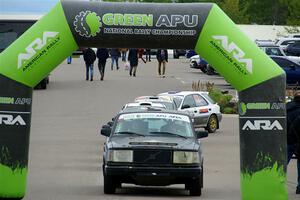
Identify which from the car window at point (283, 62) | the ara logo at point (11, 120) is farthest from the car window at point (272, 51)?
the ara logo at point (11, 120)

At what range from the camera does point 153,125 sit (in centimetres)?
1806

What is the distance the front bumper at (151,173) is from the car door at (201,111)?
486 inches

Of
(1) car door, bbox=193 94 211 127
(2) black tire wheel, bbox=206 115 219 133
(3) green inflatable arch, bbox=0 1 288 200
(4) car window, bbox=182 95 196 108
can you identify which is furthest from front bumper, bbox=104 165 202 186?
(2) black tire wheel, bbox=206 115 219 133

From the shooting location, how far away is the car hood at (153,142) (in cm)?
1711

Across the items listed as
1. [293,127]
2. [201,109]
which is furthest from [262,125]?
[201,109]

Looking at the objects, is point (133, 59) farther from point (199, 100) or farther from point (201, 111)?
point (201, 111)

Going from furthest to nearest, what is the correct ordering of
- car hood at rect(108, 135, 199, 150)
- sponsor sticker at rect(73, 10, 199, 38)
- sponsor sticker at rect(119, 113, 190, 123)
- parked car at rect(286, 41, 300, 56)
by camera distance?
parked car at rect(286, 41, 300, 56), sponsor sticker at rect(119, 113, 190, 123), car hood at rect(108, 135, 199, 150), sponsor sticker at rect(73, 10, 199, 38)

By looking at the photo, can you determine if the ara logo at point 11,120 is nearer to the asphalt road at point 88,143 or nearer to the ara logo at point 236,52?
the asphalt road at point 88,143

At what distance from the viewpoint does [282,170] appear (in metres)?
16.1

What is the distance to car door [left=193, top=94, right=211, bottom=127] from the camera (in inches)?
1166

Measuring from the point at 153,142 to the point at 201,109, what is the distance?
12.6 m

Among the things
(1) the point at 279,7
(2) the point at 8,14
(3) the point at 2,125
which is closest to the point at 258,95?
(3) the point at 2,125

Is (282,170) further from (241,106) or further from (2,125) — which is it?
(2,125)

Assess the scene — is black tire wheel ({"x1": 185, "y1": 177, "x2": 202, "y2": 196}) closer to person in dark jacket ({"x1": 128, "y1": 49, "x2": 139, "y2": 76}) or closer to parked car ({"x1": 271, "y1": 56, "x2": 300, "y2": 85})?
parked car ({"x1": 271, "y1": 56, "x2": 300, "y2": 85})
